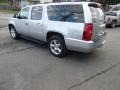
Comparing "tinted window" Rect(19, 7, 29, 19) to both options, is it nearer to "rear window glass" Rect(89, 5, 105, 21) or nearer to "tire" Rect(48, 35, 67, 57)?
"tire" Rect(48, 35, 67, 57)

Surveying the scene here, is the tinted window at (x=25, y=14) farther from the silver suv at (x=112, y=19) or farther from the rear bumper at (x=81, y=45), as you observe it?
the silver suv at (x=112, y=19)

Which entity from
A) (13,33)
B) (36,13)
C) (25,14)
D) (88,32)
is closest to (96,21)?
(88,32)

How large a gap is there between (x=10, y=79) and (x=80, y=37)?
2411mm

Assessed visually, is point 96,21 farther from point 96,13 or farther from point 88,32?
point 88,32

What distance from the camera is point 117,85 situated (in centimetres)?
479

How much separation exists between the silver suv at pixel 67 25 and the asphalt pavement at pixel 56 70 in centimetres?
53

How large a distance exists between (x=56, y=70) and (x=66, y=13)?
199cm

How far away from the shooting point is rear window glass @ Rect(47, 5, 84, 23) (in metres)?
6.10

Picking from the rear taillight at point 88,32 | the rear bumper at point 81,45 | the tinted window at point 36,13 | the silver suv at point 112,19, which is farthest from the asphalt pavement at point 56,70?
the silver suv at point 112,19

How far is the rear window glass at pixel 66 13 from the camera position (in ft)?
20.0

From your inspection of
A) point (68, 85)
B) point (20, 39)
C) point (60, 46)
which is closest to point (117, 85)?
point (68, 85)

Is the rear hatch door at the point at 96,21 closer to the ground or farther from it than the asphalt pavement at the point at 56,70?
farther from it

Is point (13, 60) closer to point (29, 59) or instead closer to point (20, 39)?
point (29, 59)

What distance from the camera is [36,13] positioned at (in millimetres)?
7715
